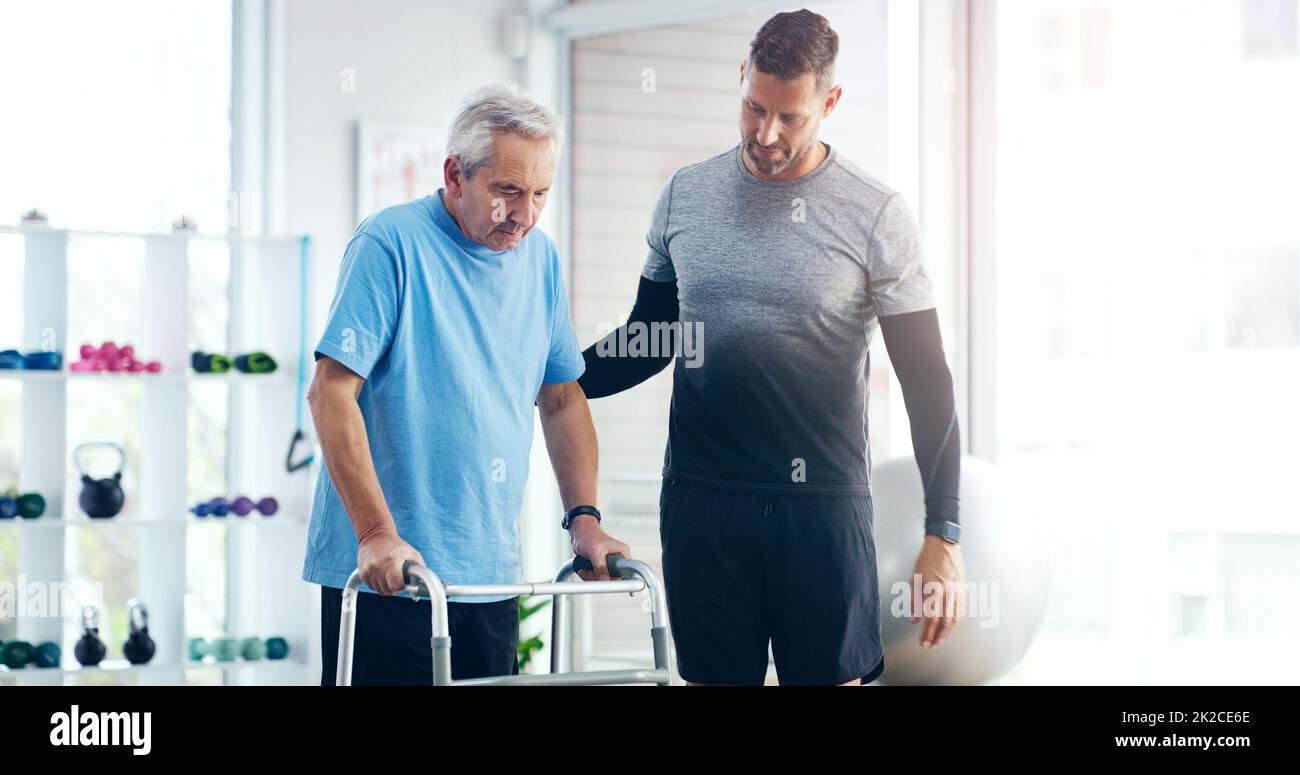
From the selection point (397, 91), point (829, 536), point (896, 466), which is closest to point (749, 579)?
point (829, 536)

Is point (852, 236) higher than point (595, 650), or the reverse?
point (852, 236)

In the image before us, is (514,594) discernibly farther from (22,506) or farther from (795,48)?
(22,506)

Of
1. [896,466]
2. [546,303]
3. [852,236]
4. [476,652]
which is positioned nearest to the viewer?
[476,652]

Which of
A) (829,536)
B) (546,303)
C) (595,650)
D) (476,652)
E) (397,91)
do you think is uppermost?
(397,91)

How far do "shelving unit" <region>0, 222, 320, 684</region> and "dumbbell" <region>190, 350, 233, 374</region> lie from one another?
3 cm

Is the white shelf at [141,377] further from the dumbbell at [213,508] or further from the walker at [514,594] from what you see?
the walker at [514,594]

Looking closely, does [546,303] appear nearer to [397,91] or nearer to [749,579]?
[749,579]

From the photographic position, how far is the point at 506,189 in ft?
6.59

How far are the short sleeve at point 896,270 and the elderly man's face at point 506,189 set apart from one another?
0.61 metres

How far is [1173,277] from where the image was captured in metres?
3.85

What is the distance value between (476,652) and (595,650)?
8.98 ft

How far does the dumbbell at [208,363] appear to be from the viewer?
4078mm

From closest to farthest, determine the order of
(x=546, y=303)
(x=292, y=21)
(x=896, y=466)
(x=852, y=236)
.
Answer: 1. (x=546, y=303)
2. (x=852, y=236)
3. (x=896, y=466)
4. (x=292, y=21)

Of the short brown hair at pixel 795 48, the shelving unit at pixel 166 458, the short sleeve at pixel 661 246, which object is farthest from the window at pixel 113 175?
the short brown hair at pixel 795 48
